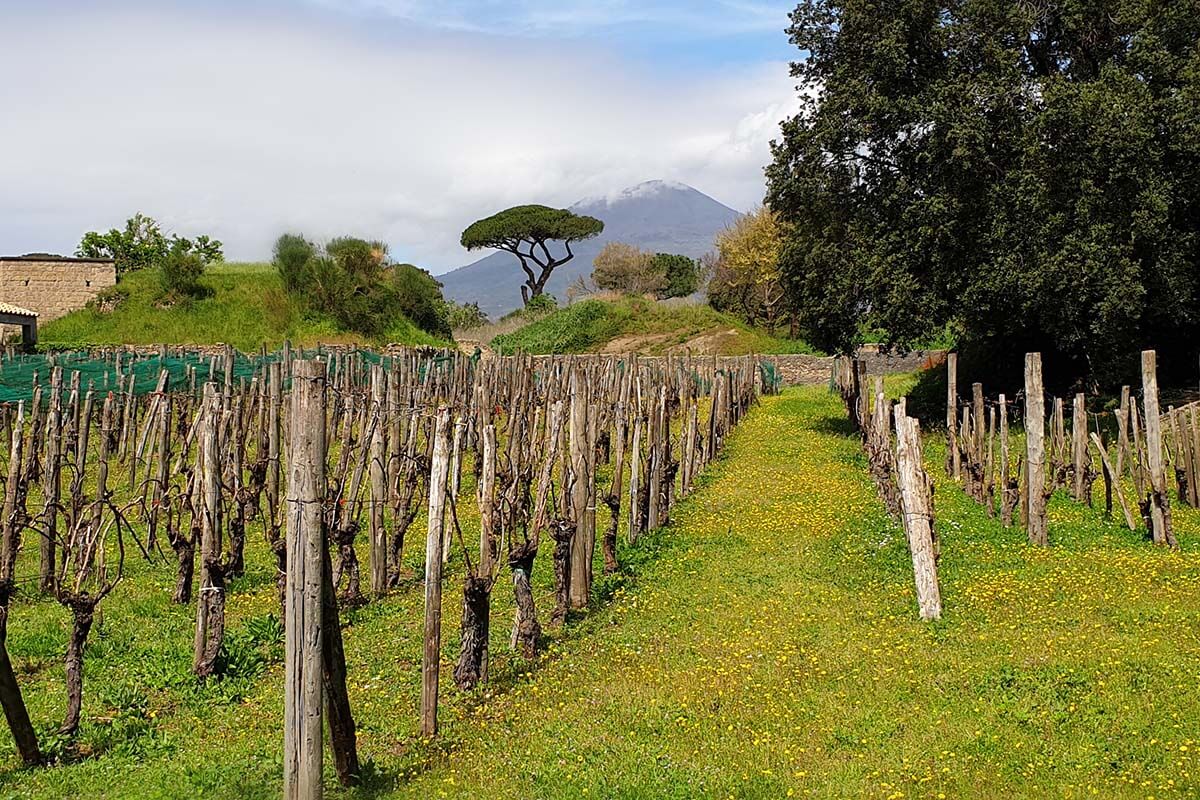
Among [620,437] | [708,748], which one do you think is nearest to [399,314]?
[620,437]

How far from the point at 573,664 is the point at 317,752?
3.49m

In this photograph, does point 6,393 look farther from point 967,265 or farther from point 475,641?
point 967,265

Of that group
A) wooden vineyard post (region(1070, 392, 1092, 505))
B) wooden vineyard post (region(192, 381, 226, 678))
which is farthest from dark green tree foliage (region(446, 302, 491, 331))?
wooden vineyard post (region(192, 381, 226, 678))

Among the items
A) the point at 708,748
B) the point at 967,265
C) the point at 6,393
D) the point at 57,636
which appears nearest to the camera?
the point at 708,748

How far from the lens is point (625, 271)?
8981 cm

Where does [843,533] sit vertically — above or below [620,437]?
below

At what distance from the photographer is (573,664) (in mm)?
9641

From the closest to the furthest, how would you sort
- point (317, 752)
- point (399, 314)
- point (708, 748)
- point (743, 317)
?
1. point (317, 752)
2. point (708, 748)
3. point (399, 314)
4. point (743, 317)

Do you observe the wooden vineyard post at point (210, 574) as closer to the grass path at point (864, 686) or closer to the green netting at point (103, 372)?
the grass path at point (864, 686)

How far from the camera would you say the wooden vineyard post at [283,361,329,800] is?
21.4 ft

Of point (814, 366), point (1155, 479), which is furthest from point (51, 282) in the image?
point (1155, 479)

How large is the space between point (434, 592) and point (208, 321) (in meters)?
43.7

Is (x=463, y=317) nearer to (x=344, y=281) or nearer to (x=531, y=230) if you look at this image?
(x=531, y=230)

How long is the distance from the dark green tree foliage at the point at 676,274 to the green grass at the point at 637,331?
26.9 metres
